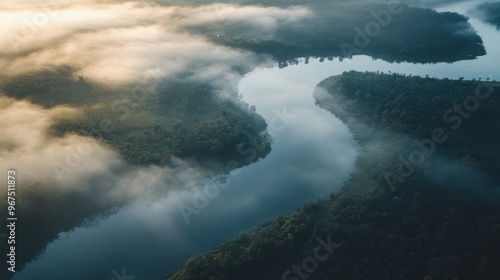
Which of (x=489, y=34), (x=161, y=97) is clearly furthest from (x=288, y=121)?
(x=489, y=34)

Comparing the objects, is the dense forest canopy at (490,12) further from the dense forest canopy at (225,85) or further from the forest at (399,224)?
the forest at (399,224)

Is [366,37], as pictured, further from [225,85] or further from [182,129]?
[182,129]

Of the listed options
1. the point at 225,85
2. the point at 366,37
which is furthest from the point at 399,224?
the point at 366,37

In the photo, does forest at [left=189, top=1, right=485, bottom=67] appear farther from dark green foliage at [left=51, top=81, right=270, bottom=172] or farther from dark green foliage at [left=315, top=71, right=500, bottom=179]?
dark green foliage at [left=51, top=81, right=270, bottom=172]

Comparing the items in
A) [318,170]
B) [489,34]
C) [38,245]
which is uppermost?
[489,34]

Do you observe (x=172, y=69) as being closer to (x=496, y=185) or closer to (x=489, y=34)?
(x=496, y=185)

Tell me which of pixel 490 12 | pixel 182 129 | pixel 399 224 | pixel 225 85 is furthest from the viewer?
pixel 490 12
